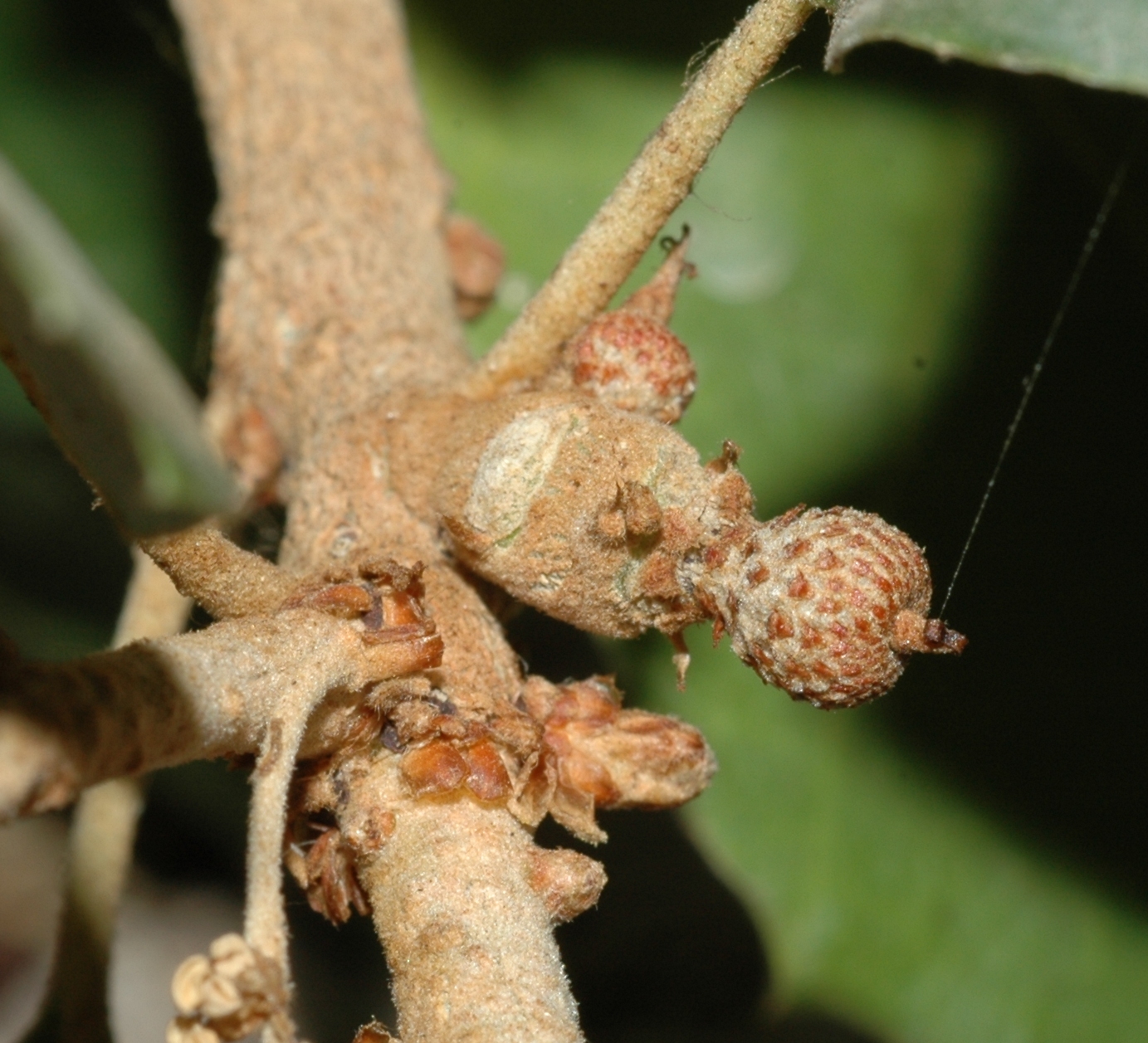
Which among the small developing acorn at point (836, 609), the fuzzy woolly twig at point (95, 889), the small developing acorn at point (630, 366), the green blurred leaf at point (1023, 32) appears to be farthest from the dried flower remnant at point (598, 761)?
the green blurred leaf at point (1023, 32)

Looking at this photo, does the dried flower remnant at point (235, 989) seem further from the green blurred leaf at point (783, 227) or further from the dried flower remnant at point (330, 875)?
the green blurred leaf at point (783, 227)

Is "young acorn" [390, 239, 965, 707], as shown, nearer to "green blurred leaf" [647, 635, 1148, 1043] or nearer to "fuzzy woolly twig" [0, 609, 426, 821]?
"fuzzy woolly twig" [0, 609, 426, 821]

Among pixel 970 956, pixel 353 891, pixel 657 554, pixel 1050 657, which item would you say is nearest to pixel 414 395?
pixel 657 554

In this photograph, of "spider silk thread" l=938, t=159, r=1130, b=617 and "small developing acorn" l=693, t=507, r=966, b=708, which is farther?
"spider silk thread" l=938, t=159, r=1130, b=617

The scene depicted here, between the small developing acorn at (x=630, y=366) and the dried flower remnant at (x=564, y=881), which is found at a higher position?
the small developing acorn at (x=630, y=366)

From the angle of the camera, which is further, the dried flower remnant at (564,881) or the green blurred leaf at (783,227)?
the green blurred leaf at (783,227)

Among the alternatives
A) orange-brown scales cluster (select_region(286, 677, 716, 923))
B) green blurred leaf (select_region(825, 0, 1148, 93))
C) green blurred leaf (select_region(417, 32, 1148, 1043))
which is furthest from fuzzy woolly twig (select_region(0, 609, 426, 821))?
green blurred leaf (select_region(417, 32, 1148, 1043))
